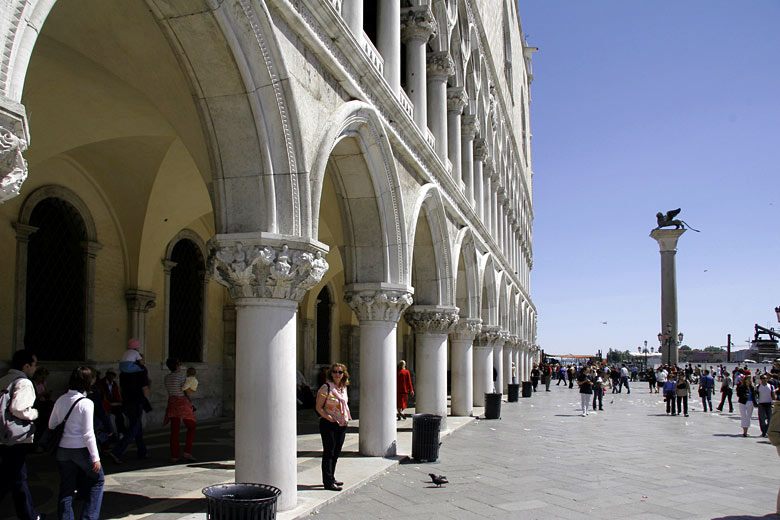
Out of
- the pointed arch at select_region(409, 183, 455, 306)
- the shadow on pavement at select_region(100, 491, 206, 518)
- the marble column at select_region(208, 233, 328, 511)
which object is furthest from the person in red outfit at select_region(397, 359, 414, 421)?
the marble column at select_region(208, 233, 328, 511)

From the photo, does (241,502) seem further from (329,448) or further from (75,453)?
(329,448)

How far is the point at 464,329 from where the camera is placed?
54.3ft

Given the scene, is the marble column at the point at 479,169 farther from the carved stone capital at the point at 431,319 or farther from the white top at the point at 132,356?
the white top at the point at 132,356

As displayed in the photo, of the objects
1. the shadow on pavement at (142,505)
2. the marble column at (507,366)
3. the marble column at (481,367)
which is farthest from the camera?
the marble column at (507,366)

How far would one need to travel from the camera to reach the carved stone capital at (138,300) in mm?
12570

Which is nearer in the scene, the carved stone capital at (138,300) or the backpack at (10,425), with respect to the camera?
the backpack at (10,425)

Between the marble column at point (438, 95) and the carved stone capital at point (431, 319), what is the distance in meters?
3.07

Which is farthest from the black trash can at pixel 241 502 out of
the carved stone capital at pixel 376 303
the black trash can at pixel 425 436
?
the black trash can at pixel 425 436

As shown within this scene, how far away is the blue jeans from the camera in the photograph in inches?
201

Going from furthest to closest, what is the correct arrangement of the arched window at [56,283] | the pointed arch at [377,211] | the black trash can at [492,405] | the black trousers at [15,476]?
the black trash can at [492,405] → the arched window at [56,283] → the pointed arch at [377,211] → the black trousers at [15,476]

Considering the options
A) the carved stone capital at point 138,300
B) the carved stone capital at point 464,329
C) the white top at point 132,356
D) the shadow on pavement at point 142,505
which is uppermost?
the carved stone capital at point 138,300

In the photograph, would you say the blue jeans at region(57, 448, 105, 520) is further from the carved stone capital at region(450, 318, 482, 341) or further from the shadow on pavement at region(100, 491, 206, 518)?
the carved stone capital at region(450, 318, 482, 341)

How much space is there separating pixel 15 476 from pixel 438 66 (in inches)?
441

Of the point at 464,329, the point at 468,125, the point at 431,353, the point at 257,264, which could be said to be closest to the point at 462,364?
the point at 464,329
